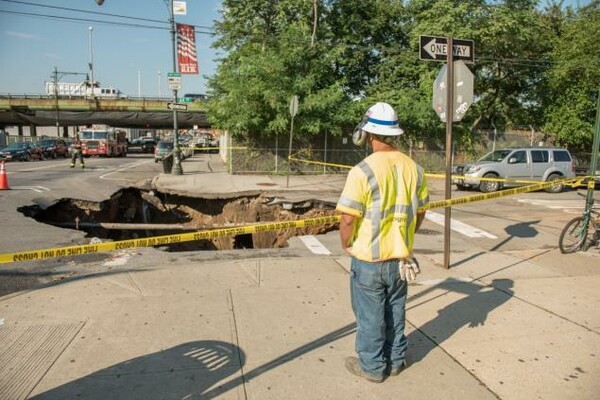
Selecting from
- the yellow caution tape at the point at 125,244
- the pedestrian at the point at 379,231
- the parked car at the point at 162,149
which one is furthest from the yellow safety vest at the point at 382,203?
the parked car at the point at 162,149

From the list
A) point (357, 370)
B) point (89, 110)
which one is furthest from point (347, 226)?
point (89, 110)

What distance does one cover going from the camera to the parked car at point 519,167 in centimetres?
1759

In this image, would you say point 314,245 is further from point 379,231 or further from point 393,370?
point 379,231

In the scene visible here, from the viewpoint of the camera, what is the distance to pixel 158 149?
1459 inches

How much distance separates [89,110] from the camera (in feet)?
178

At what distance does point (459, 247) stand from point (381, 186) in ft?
18.5

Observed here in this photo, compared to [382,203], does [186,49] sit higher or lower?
higher

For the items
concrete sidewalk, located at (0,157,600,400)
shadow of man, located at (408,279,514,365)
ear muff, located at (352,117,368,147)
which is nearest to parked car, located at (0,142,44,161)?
concrete sidewalk, located at (0,157,600,400)

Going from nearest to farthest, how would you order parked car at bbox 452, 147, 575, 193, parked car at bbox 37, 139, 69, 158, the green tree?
1. parked car at bbox 452, 147, 575, 193
2. the green tree
3. parked car at bbox 37, 139, 69, 158

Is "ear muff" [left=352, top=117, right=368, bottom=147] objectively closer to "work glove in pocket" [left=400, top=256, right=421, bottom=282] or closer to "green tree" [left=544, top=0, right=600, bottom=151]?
"work glove in pocket" [left=400, top=256, right=421, bottom=282]

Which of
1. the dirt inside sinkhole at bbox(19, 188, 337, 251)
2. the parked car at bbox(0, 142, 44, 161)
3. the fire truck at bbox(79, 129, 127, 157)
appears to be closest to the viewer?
the dirt inside sinkhole at bbox(19, 188, 337, 251)

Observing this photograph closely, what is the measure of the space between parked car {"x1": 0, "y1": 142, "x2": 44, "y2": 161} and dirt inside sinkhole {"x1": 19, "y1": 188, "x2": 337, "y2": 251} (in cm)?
2068

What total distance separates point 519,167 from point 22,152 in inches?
1250

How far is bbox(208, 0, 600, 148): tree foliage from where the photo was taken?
20969 mm
